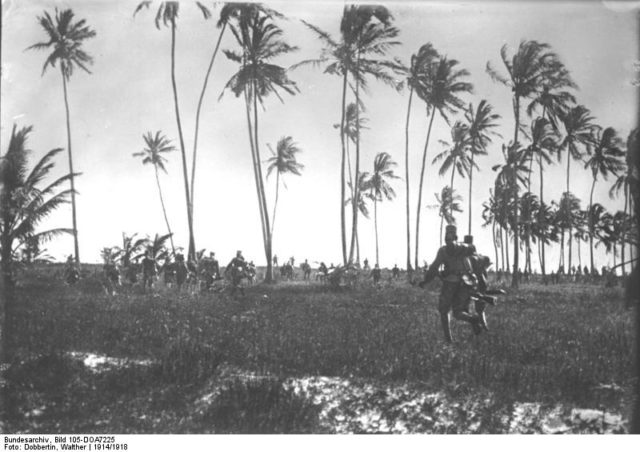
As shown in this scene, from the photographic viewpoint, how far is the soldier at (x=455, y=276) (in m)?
7.91

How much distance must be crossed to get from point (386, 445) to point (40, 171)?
11595 millimetres

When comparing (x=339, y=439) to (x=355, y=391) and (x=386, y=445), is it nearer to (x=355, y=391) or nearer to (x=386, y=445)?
(x=386, y=445)

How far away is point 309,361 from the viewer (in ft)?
20.8

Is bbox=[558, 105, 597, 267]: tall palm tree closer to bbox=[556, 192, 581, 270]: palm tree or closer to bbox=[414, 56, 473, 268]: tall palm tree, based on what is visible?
bbox=[414, 56, 473, 268]: tall palm tree

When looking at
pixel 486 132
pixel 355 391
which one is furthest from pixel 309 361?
pixel 486 132

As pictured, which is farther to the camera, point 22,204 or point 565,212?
point 565,212

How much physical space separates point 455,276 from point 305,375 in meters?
→ 3.31

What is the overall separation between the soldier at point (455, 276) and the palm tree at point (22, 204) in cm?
903

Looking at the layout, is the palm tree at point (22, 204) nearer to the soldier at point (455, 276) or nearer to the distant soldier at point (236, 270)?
the distant soldier at point (236, 270)

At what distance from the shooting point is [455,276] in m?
7.94

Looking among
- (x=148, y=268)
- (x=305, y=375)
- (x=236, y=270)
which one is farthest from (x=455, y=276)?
(x=148, y=268)

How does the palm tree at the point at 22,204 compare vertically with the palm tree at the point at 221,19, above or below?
below

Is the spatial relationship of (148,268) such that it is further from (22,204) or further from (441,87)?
(441,87)

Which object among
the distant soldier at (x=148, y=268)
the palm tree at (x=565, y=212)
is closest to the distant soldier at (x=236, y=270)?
the distant soldier at (x=148, y=268)
